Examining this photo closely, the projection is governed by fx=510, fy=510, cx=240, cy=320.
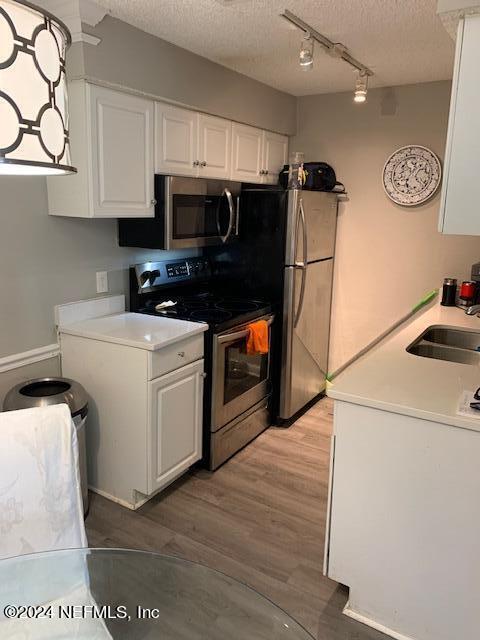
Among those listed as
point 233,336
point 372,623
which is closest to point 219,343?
point 233,336

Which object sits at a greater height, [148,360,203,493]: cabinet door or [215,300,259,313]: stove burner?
[215,300,259,313]: stove burner

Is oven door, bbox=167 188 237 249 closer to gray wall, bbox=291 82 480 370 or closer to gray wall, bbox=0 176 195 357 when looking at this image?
gray wall, bbox=0 176 195 357

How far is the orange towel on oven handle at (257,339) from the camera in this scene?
10.1ft

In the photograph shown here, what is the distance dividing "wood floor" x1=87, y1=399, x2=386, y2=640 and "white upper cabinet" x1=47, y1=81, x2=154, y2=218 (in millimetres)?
1511

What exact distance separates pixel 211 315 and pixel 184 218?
575mm

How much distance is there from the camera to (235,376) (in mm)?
3078

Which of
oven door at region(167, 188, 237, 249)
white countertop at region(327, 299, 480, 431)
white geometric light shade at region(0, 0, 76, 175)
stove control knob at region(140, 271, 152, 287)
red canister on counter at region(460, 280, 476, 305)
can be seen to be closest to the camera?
white geometric light shade at region(0, 0, 76, 175)

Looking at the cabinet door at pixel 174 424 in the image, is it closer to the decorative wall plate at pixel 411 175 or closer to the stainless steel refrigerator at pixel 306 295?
the stainless steel refrigerator at pixel 306 295

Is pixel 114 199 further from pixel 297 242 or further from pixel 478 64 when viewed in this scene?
pixel 478 64

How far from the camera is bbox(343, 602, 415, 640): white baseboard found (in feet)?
6.10

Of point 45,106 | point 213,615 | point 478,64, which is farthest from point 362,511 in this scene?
point 45,106

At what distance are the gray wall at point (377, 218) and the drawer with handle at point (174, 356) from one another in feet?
5.52

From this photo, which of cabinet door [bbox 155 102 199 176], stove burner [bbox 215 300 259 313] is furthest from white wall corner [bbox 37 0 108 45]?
stove burner [bbox 215 300 259 313]

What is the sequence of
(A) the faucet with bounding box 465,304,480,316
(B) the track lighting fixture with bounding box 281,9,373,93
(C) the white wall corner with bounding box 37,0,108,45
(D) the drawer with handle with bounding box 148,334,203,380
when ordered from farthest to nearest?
(A) the faucet with bounding box 465,304,480,316
(D) the drawer with handle with bounding box 148,334,203,380
(B) the track lighting fixture with bounding box 281,9,373,93
(C) the white wall corner with bounding box 37,0,108,45
